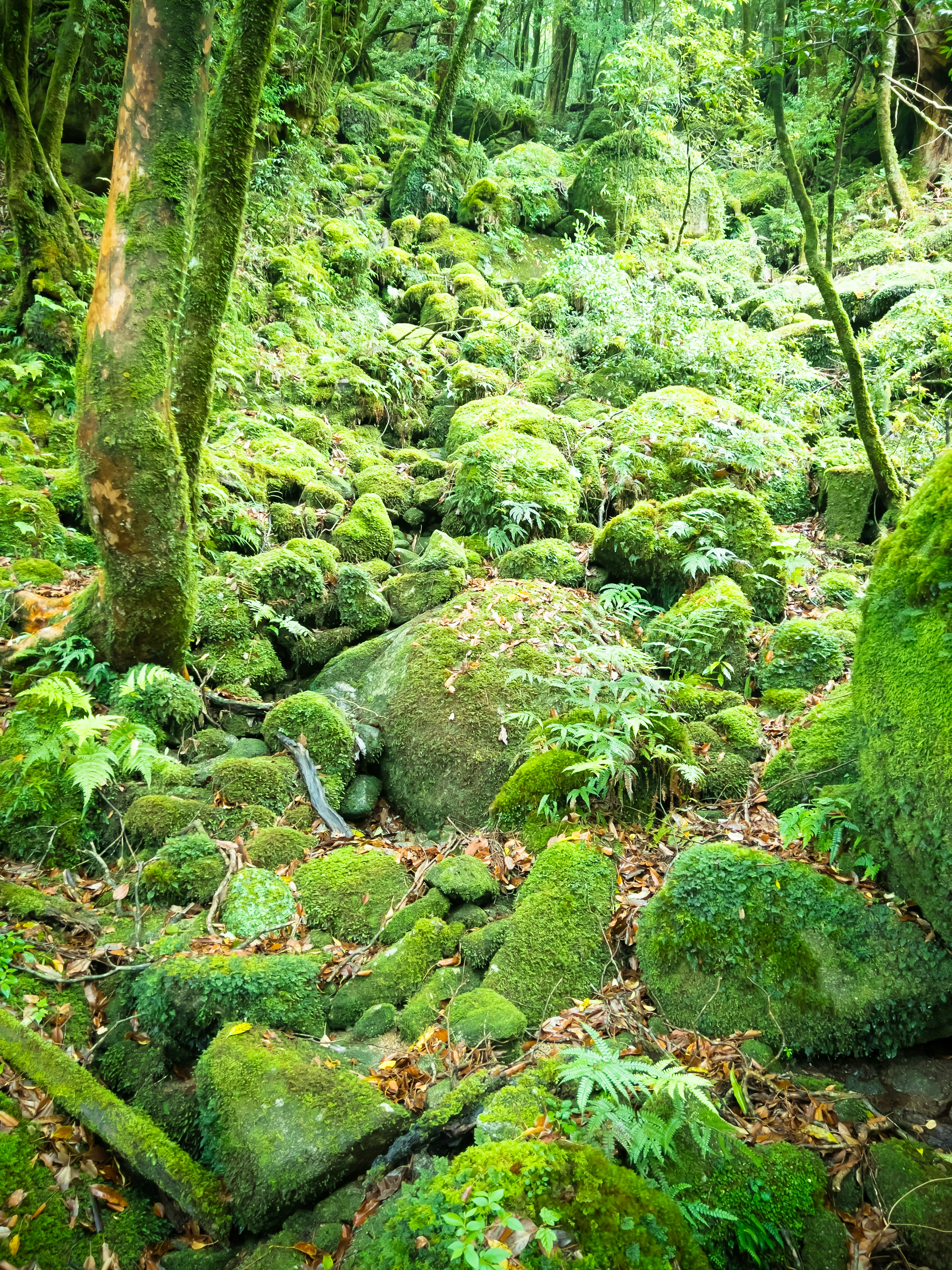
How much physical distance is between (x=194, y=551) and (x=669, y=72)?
15.1m

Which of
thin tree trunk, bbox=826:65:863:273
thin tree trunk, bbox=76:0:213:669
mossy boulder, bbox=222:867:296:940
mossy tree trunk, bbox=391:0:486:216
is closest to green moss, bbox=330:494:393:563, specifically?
thin tree trunk, bbox=76:0:213:669

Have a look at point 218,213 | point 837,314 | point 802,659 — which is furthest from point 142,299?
point 837,314

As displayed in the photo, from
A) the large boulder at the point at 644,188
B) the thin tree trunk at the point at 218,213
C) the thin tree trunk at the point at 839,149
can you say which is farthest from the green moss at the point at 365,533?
the large boulder at the point at 644,188

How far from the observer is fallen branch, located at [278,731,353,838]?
5020 millimetres

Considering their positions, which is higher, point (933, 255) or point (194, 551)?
point (933, 255)

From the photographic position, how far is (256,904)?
13.6 feet

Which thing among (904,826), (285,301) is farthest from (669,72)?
(904,826)

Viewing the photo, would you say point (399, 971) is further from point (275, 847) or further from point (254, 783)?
point (254, 783)

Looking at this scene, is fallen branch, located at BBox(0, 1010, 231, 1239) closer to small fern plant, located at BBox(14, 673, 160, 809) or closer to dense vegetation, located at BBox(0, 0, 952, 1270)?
dense vegetation, located at BBox(0, 0, 952, 1270)

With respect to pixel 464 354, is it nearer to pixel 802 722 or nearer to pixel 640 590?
pixel 640 590

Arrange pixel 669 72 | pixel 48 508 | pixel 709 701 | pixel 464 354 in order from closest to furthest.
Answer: pixel 709 701 < pixel 48 508 < pixel 464 354 < pixel 669 72

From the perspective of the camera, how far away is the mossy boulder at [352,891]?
166 inches

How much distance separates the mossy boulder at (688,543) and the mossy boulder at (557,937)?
3.46 metres

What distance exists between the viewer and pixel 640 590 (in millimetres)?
6707
